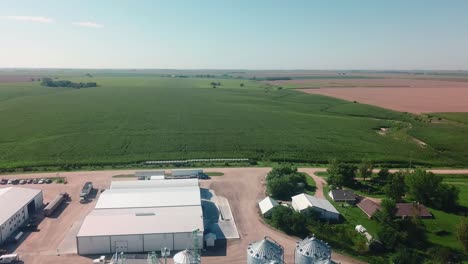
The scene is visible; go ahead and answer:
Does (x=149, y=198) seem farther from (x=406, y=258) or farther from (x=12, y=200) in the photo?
(x=406, y=258)

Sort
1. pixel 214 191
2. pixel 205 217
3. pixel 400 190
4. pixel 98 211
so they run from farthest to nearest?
pixel 214 191 → pixel 400 190 → pixel 205 217 → pixel 98 211

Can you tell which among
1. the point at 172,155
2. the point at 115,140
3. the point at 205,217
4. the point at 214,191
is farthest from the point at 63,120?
the point at 205,217

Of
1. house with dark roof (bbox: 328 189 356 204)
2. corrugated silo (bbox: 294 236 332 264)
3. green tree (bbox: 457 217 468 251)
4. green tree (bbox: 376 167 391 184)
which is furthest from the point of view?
green tree (bbox: 376 167 391 184)

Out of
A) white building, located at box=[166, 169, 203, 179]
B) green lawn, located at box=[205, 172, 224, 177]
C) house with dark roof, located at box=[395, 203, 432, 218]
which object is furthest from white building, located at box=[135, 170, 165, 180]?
house with dark roof, located at box=[395, 203, 432, 218]

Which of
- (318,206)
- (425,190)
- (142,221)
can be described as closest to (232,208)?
(318,206)

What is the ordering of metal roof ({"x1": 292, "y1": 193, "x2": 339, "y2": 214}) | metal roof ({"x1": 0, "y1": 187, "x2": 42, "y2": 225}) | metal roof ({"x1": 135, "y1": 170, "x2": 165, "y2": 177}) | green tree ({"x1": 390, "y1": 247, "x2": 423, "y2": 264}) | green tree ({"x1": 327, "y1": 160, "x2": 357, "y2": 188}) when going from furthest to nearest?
metal roof ({"x1": 135, "y1": 170, "x2": 165, "y2": 177}) → green tree ({"x1": 327, "y1": 160, "x2": 357, "y2": 188}) → metal roof ({"x1": 292, "y1": 193, "x2": 339, "y2": 214}) → metal roof ({"x1": 0, "y1": 187, "x2": 42, "y2": 225}) → green tree ({"x1": 390, "y1": 247, "x2": 423, "y2": 264})

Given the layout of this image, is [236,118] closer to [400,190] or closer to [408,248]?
[400,190]

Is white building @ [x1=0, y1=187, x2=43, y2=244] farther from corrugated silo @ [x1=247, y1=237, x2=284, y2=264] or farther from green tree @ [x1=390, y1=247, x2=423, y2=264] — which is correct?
green tree @ [x1=390, y1=247, x2=423, y2=264]
